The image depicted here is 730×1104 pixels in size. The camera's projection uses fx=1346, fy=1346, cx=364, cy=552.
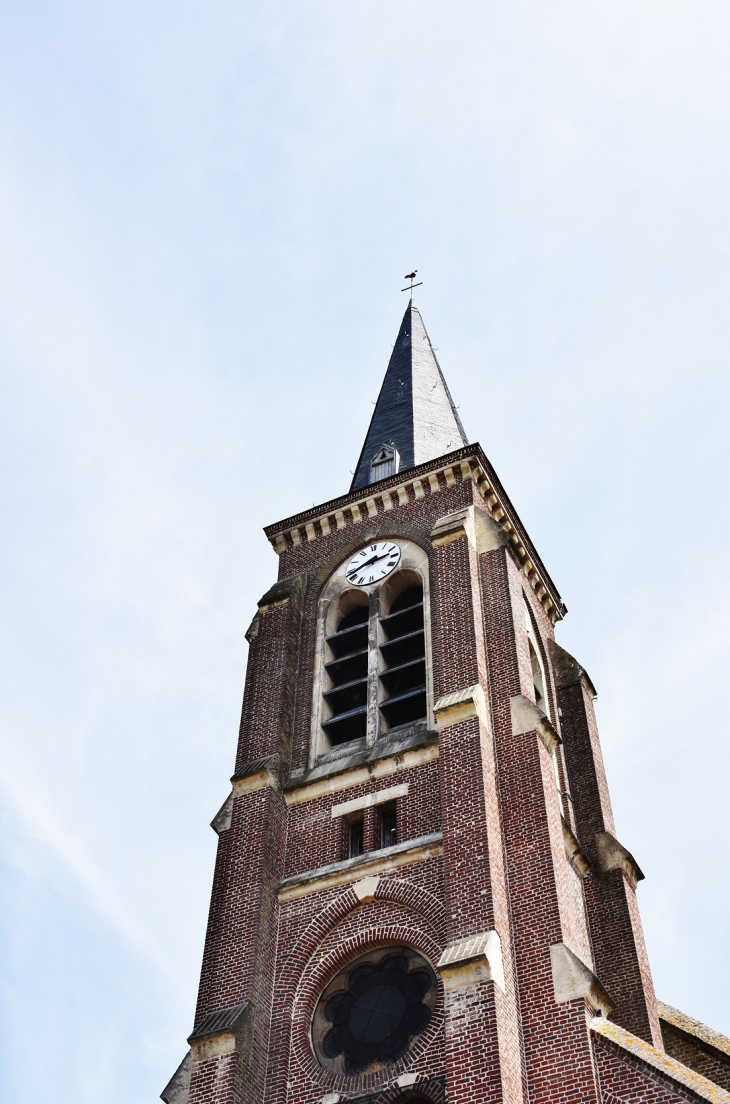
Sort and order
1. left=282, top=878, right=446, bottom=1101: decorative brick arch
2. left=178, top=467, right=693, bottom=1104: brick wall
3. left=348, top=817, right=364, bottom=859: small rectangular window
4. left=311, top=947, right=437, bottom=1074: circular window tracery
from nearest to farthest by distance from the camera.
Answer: left=178, top=467, right=693, bottom=1104: brick wall < left=311, top=947, right=437, bottom=1074: circular window tracery < left=282, top=878, right=446, bottom=1101: decorative brick arch < left=348, top=817, right=364, bottom=859: small rectangular window

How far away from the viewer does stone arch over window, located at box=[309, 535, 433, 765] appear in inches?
922

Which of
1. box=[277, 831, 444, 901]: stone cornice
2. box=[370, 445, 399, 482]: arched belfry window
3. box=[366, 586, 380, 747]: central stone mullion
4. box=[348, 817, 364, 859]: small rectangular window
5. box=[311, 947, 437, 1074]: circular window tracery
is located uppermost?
box=[370, 445, 399, 482]: arched belfry window

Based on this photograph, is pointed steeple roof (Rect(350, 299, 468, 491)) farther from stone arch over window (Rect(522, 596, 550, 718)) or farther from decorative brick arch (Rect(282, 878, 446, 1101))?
decorative brick arch (Rect(282, 878, 446, 1101))

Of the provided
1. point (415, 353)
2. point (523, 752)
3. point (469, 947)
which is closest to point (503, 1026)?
point (469, 947)

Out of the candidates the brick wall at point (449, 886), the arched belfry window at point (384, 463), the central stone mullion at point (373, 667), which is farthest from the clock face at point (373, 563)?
the arched belfry window at point (384, 463)

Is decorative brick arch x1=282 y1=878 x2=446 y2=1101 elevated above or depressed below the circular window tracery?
above

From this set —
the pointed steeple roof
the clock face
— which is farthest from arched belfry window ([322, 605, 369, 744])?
the pointed steeple roof

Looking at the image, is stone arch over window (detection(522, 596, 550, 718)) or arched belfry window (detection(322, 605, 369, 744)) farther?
stone arch over window (detection(522, 596, 550, 718))

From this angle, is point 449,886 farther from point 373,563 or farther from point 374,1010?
point 373,563

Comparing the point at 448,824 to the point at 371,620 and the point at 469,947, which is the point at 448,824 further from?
the point at 371,620

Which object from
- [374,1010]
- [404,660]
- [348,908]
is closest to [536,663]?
[404,660]

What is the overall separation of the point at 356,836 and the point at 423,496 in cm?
790

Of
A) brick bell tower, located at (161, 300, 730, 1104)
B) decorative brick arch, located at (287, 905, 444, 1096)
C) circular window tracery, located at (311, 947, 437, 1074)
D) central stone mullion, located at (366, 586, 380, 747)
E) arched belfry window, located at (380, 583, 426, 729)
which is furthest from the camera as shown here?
arched belfry window, located at (380, 583, 426, 729)

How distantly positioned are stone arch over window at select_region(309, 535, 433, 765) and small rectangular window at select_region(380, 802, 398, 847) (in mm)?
1579
